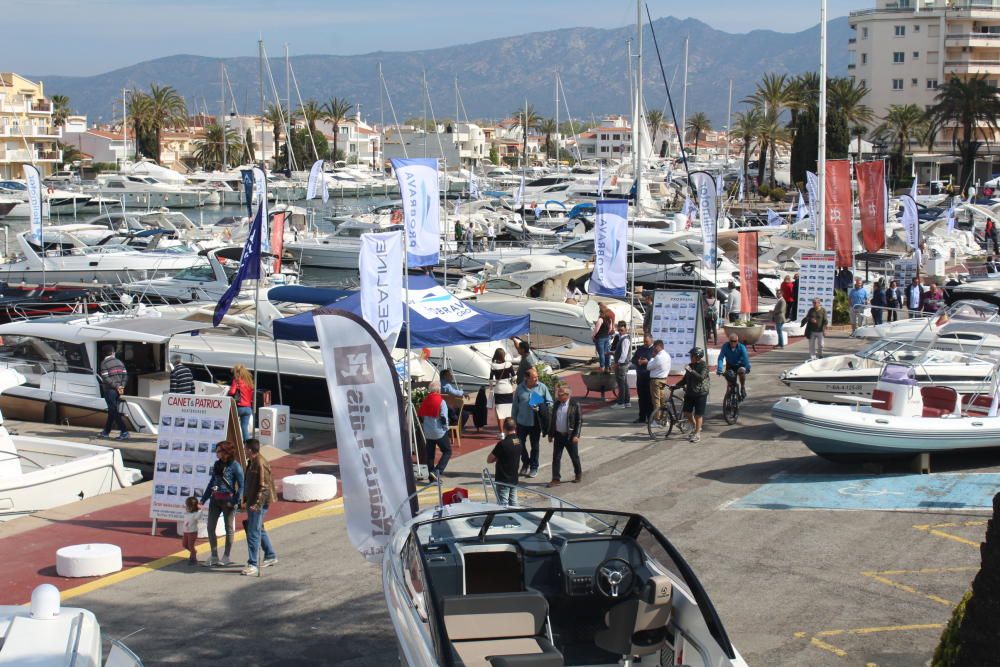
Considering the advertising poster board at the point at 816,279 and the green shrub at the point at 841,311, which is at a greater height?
the advertising poster board at the point at 816,279

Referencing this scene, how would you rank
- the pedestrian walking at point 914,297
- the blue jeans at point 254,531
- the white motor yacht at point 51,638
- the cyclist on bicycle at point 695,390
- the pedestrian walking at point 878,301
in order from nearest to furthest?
the white motor yacht at point 51,638 < the blue jeans at point 254,531 < the cyclist on bicycle at point 695,390 < the pedestrian walking at point 878,301 < the pedestrian walking at point 914,297

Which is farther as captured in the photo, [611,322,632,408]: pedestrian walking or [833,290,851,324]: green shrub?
[833,290,851,324]: green shrub

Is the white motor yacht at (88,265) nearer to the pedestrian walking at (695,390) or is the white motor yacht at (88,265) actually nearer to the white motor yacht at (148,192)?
the pedestrian walking at (695,390)

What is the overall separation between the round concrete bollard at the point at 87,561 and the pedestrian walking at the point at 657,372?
9.32 metres

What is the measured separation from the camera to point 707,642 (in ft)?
24.5

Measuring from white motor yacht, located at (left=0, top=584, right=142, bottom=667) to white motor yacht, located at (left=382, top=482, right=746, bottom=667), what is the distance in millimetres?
1988

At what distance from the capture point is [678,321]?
22297 millimetres

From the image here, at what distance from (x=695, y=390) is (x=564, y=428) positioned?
3.43 m

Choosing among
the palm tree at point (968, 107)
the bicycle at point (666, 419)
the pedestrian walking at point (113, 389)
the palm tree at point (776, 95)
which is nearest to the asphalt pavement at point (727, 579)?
the bicycle at point (666, 419)

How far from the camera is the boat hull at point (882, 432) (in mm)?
15570

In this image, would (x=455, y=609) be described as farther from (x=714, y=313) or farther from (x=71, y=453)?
(x=714, y=313)

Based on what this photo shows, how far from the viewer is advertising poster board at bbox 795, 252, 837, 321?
28391mm

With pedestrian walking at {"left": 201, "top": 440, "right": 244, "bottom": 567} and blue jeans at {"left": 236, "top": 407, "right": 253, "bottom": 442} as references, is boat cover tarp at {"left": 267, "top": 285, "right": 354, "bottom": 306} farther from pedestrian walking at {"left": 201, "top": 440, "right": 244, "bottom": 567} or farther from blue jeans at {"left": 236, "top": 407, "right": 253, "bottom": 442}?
pedestrian walking at {"left": 201, "top": 440, "right": 244, "bottom": 567}

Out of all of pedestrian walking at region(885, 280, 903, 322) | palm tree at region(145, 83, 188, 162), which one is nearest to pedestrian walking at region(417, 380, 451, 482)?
pedestrian walking at region(885, 280, 903, 322)
